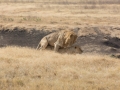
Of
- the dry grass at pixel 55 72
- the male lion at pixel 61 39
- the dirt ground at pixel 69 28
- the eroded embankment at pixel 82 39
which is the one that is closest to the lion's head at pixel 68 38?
the male lion at pixel 61 39

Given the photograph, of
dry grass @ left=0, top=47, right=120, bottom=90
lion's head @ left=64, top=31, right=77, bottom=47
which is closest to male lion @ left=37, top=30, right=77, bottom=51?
lion's head @ left=64, top=31, right=77, bottom=47

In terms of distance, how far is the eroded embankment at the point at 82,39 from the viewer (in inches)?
1016

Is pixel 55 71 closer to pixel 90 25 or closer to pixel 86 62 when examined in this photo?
pixel 86 62

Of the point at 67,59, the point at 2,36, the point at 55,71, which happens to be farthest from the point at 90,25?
the point at 55,71

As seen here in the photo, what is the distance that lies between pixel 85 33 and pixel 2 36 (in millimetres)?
7485

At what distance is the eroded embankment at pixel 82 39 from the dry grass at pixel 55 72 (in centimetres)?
1172

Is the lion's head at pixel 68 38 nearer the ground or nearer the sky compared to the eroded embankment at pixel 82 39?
nearer the sky

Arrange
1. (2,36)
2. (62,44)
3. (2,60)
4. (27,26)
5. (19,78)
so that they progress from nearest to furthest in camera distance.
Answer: (19,78), (2,60), (62,44), (2,36), (27,26)

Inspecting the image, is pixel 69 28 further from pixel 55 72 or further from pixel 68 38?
pixel 55 72

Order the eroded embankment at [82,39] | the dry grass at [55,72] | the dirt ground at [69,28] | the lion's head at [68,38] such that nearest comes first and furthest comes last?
1. the dry grass at [55,72]
2. the lion's head at [68,38]
3. the eroded embankment at [82,39]
4. the dirt ground at [69,28]

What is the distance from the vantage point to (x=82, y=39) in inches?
1081

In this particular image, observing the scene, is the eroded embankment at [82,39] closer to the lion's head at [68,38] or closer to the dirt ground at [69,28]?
the dirt ground at [69,28]

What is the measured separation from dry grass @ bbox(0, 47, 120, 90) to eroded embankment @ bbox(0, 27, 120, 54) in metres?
11.7

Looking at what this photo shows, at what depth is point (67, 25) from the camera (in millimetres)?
30344
